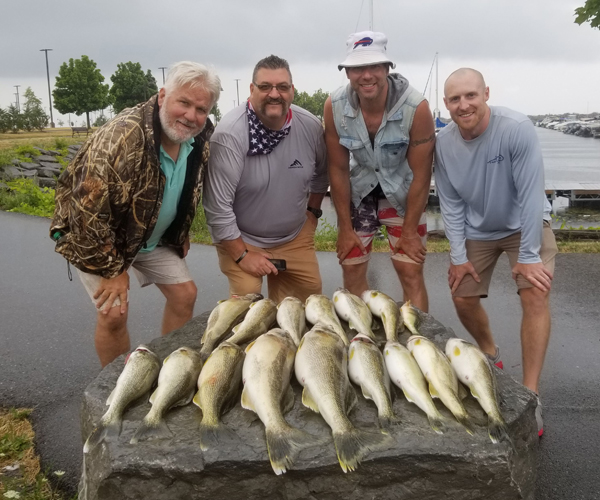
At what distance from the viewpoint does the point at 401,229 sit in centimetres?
545

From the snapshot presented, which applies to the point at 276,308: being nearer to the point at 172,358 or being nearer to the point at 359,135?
the point at 172,358

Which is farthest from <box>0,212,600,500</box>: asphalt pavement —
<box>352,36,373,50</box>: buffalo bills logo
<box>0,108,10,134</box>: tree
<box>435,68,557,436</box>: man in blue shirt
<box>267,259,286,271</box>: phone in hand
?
<box>0,108,10,134</box>: tree

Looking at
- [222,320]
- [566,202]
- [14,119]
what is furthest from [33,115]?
[222,320]

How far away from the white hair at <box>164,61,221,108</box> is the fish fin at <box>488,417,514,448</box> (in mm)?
2942

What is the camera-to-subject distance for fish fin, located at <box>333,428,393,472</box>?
2768 millimetres

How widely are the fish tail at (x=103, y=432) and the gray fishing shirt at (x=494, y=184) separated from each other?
3202 mm

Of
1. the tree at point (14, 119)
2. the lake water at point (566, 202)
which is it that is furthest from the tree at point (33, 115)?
the lake water at point (566, 202)

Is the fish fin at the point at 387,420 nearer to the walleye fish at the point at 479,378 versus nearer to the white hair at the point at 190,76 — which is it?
the walleye fish at the point at 479,378

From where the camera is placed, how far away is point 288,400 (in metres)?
3.19

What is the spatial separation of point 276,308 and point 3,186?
16887mm

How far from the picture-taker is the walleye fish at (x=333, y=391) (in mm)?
2809

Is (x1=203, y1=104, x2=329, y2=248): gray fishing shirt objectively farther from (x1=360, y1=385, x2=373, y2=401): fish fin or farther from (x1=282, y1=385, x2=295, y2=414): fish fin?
(x1=360, y1=385, x2=373, y2=401): fish fin

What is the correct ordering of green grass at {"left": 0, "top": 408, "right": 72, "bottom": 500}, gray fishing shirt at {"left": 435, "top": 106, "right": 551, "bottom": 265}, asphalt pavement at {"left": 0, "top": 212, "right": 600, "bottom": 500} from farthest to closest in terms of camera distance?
gray fishing shirt at {"left": 435, "top": 106, "right": 551, "bottom": 265}
asphalt pavement at {"left": 0, "top": 212, "right": 600, "bottom": 500}
green grass at {"left": 0, "top": 408, "right": 72, "bottom": 500}

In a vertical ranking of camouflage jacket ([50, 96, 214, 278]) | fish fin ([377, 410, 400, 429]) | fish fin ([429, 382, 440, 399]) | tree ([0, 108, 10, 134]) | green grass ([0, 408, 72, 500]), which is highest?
tree ([0, 108, 10, 134])
